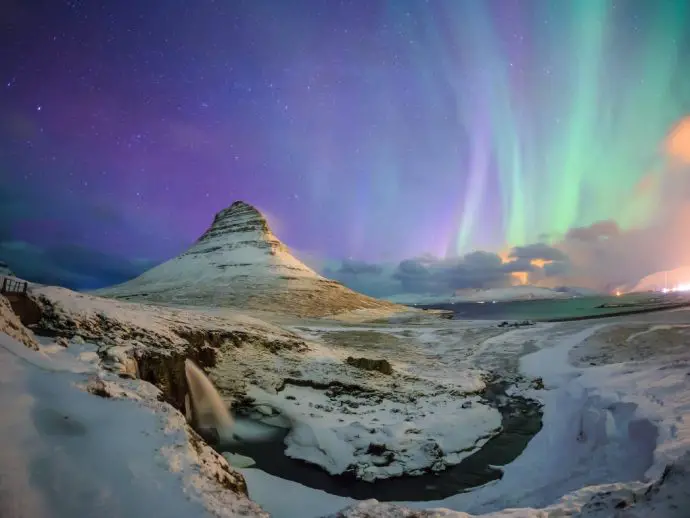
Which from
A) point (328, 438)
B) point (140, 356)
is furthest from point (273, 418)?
point (140, 356)

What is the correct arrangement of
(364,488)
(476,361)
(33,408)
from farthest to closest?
(476,361) → (364,488) → (33,408)

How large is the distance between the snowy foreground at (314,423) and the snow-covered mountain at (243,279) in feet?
217

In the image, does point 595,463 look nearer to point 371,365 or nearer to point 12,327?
point 371,365

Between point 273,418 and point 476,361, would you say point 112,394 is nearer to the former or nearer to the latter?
point 273,418

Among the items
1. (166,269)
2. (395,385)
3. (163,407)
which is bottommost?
(395,385)

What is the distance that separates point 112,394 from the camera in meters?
9.22

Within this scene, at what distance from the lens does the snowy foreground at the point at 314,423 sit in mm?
6223

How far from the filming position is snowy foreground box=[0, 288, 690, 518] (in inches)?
245

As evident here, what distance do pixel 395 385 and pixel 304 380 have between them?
5.76 metres

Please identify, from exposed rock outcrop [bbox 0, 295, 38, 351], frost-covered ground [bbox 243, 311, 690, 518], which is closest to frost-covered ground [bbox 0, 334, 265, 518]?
exposed rock outcrop [bbox 0, 295, 38, 351]

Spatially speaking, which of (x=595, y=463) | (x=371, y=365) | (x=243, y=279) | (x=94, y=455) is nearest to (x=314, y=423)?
(x=371, y=365)

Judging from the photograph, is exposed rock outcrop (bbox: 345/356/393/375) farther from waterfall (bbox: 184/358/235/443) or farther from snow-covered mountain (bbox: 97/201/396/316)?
snow-covered mountain (bbox: 97/201/396/316)

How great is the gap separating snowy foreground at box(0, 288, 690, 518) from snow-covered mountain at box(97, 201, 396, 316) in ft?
217

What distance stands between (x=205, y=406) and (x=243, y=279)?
103 metres
